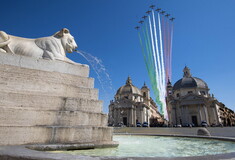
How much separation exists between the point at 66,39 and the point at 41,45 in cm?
102

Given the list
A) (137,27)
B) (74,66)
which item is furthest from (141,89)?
(74,66)

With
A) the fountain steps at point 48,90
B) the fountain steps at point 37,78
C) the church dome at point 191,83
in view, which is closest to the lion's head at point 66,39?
the fountain steps at point 37,78

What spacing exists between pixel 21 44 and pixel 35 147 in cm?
383

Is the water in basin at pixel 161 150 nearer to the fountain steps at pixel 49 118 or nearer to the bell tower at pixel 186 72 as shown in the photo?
the fountain steps at pixel 49 118

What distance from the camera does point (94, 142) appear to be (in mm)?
4348

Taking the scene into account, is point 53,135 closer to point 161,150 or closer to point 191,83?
point 161,150

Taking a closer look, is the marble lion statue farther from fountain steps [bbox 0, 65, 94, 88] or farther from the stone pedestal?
fountain steps [bbox 0, 65, 94, 88]

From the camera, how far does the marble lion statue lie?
5391 millimetres

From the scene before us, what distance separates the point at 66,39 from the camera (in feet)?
21.0

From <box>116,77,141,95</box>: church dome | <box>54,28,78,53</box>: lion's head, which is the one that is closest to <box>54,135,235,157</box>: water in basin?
<box>54,28,78,53</box>: lion's head

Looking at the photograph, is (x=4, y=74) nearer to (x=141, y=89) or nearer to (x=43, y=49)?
(x=43, y=49)

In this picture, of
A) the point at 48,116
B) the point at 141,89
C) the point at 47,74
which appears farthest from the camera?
the point at 141,89

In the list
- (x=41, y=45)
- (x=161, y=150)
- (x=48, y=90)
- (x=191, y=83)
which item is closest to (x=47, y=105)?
(x=48, y=90)

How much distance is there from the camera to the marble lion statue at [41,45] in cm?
539
